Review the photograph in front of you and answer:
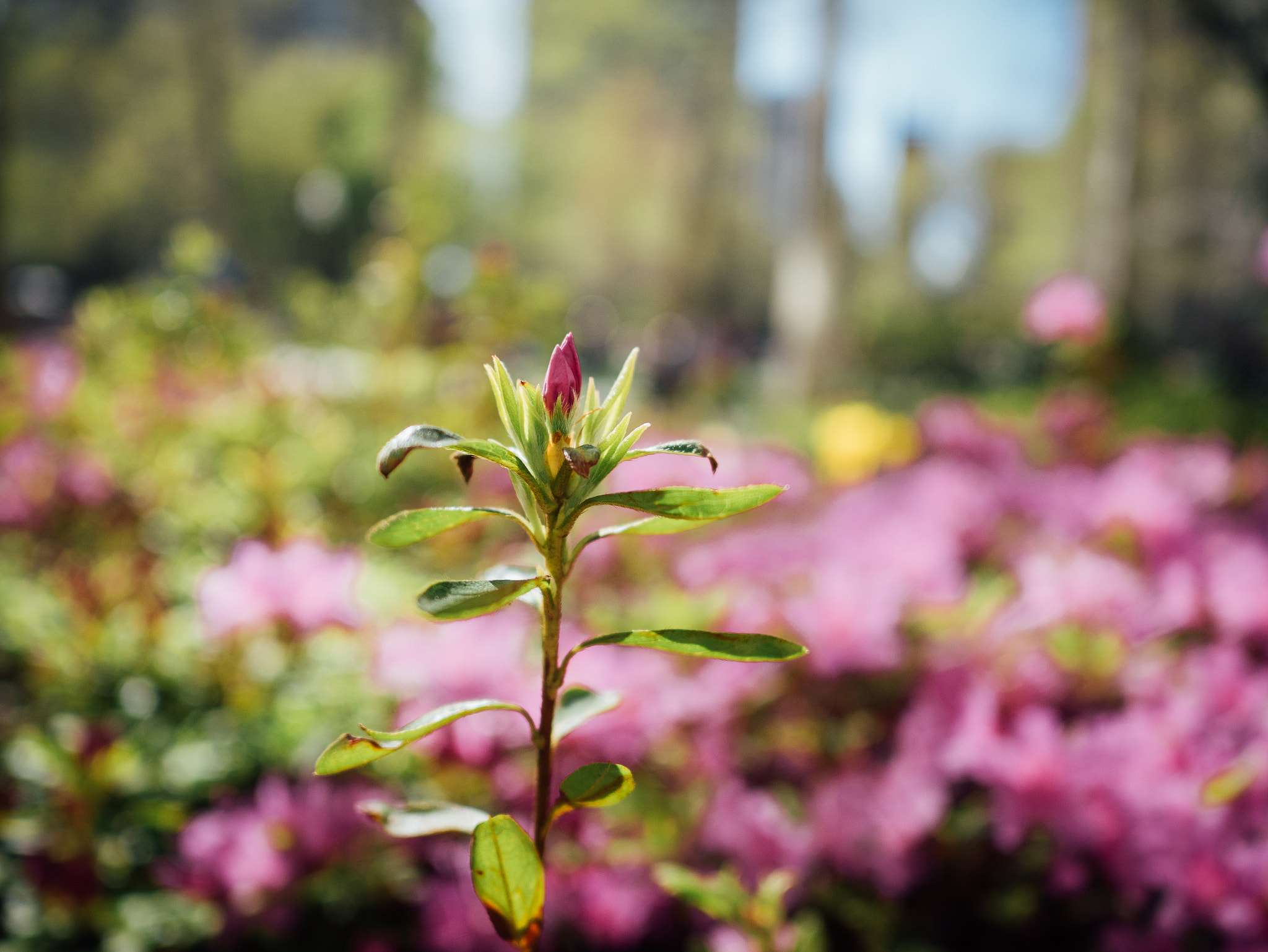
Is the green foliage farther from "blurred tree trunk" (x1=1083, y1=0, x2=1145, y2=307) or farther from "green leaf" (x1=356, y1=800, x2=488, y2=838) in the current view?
"blurred tree trunk" (x1=1083, y1=0, x2=1145, y2=307)

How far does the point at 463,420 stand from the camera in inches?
119

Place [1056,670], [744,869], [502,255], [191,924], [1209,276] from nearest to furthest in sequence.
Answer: [744,869] < [191,924] < [1056,670] < [502,255] < [1209,276]

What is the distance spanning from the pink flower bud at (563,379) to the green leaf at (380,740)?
6.4 inches

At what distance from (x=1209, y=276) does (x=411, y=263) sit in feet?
84.0

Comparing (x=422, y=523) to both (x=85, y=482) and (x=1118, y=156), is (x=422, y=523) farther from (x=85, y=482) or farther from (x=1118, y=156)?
(x=1118, y=156)

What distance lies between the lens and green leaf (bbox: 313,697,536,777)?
422 millimetres

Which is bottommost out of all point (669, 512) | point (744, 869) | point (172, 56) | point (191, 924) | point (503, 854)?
point (191, 924)

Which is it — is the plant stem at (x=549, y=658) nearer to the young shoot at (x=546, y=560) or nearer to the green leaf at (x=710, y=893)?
the young shoot at (x=546, y=560)

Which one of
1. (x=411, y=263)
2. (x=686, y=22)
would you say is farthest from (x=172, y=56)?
(x=411, y=263)

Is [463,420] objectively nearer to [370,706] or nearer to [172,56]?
[370,706]

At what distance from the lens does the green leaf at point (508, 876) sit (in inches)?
17.7

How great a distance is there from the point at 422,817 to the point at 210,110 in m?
18.4

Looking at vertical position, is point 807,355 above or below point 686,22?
below

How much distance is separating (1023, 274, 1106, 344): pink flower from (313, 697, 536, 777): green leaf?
313cm
